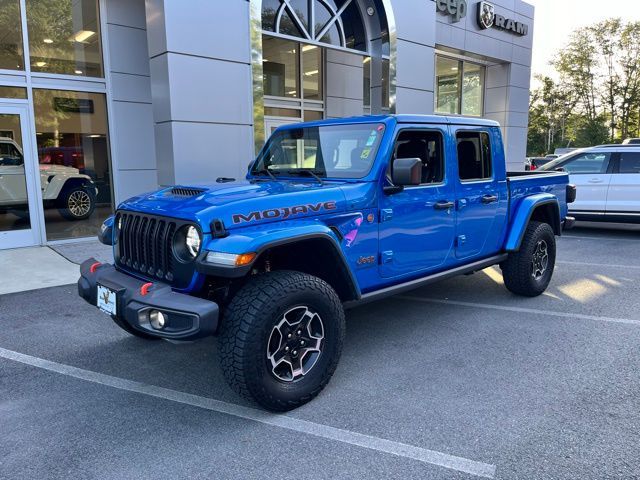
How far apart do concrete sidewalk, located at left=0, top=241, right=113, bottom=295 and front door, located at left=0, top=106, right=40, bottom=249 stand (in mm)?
307

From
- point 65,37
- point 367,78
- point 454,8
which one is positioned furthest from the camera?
point 454,8

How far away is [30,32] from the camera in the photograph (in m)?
8.72

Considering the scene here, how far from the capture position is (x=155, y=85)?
7816 millimetres

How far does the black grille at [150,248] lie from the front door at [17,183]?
6.01 m

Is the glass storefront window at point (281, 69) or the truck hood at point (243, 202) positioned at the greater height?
the glass storefront window at point (281, 69)

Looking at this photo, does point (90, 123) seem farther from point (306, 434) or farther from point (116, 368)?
point (306, 434)

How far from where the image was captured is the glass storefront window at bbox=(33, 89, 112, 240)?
9.00 m

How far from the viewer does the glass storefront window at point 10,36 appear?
8.45m

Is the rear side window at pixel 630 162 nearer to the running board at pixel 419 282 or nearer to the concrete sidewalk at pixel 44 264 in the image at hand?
the running board at pixel 419 282

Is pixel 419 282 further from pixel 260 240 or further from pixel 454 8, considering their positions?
pixel 454 8

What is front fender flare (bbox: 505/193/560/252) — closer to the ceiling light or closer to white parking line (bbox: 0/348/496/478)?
Answer: white parking line (bbox: 0/348/496/478)

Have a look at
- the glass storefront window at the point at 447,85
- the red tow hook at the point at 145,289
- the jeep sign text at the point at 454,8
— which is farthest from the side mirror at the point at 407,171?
the glass storefront window at the point at 447,85

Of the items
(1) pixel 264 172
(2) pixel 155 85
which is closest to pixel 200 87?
(2) pixel 155 85

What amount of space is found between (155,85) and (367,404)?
643 centimetres
